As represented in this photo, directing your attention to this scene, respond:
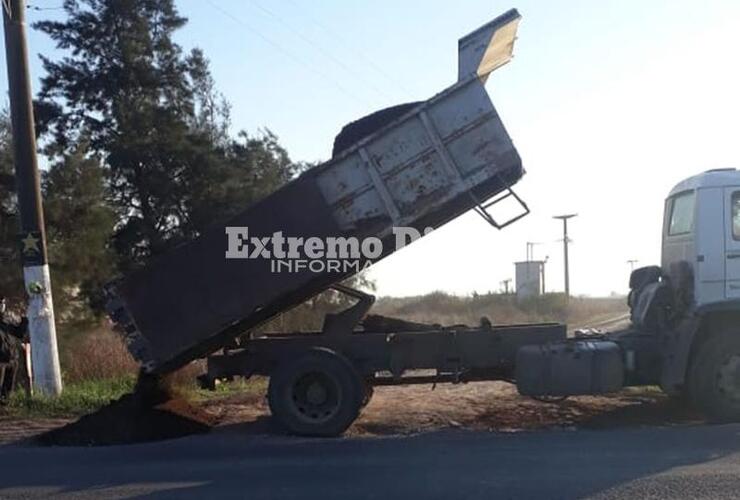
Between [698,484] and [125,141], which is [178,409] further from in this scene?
[125,141]

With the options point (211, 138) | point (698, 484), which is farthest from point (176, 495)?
point (211, 138)

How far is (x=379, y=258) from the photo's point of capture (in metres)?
12.4

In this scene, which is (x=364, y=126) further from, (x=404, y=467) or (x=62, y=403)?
(x=62, y=403)

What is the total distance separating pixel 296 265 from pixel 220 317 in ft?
3.54

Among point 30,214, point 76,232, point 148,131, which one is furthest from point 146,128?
point 30,214

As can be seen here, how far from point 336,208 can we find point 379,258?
92 centimetres

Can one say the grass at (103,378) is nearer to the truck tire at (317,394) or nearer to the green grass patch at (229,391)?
the green grass patch at (229,391)

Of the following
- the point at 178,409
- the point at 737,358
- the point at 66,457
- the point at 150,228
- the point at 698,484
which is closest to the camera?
the point at 698,484

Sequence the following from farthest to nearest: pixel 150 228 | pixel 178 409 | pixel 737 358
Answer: pixel 150 228 < pixel 178 409 < pixel 737 358

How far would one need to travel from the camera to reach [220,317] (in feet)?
39.2

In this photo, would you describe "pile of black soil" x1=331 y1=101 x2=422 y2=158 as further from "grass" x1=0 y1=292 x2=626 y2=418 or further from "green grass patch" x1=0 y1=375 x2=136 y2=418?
"green grass patch" x1=0 y1=375 x2=136 y2=418

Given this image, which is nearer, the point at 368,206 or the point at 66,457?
the point at 66,457

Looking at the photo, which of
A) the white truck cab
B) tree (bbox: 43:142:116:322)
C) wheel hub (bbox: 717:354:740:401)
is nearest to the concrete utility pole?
tree (bbox: 43:142:116:322)

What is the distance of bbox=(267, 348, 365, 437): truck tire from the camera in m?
12.0
